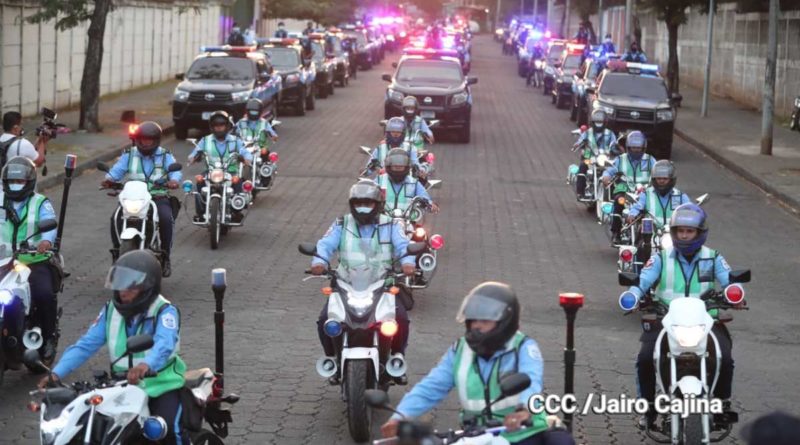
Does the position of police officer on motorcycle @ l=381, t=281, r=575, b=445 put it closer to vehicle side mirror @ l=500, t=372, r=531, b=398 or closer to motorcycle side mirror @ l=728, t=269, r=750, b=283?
vehicle side mirror @ l=500, t=372, r=531, b=398

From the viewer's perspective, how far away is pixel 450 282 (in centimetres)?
1548

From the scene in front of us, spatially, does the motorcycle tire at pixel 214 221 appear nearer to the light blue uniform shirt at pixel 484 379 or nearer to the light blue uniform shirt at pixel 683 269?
the light blue uniform shirt at pixel 683 269

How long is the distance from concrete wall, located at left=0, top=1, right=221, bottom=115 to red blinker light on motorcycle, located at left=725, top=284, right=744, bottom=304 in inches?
912

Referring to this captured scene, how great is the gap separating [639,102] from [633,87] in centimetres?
91

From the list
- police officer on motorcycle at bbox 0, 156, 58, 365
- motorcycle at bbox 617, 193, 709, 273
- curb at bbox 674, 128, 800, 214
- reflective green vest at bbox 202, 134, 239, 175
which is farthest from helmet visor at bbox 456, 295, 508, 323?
curb at bbox 674, 128, 800, 214

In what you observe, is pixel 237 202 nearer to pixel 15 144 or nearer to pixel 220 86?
pixel 15 144

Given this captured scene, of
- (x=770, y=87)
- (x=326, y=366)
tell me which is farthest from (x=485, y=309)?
(x=770, y=87)

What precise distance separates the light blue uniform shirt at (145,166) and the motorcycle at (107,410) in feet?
25.0

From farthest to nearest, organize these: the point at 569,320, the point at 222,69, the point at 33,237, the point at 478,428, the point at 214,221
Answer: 1. the point at 222,69
2. the point at 214,221
3. the point at 33,237
4. the point at 569,320
5. the point at 478,428

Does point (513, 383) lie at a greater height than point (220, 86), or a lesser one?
lesser

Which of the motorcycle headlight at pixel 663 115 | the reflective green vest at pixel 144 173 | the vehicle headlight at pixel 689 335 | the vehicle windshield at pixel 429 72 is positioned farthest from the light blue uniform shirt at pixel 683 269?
the vehicle windshield at pixel 429 72

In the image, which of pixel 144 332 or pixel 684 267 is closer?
pixel 144 332

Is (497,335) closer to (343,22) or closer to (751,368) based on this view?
(751,368)

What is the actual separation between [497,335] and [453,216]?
13843 mm
